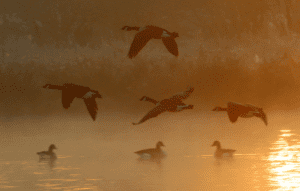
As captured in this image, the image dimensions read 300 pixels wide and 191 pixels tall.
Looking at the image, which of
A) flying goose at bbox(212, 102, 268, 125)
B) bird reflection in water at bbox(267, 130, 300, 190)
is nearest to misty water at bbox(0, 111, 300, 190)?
bird reflection in water at bbox(267, 130, 300, 190)

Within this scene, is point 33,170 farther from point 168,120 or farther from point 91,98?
point 168,120

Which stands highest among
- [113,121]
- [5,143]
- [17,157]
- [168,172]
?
[113,121]

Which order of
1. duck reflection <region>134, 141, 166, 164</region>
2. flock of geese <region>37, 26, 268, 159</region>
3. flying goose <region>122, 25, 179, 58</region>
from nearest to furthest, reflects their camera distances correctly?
flock of geese <region>37, 26, 268, 159</region>
flying goose <region>122, 25, 179, 58</region>
duck reflection <region>134, 141, 166, 164</region>

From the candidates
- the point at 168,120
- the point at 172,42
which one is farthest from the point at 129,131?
the point at 172,42

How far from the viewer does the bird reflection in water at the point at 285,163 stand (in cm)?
1781

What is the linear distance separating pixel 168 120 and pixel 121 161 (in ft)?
62.0

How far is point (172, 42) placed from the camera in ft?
44.8

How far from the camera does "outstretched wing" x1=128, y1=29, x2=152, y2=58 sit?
42.0ft

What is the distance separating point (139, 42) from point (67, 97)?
2.21 meters

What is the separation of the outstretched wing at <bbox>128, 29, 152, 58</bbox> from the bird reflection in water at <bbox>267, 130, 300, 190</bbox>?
22.4ft

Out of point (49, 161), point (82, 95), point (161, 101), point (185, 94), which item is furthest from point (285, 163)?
point (82, 95)

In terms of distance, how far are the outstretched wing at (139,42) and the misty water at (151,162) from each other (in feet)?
19.0

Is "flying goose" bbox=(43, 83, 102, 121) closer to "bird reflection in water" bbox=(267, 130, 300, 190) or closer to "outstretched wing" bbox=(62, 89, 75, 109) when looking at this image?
"outstretched wing" bbox=(62, 89, 75, 109)

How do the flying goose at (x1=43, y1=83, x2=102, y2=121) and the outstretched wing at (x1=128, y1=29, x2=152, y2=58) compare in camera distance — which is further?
the flying goose at (x1=43, y1=83, x2=102, y2=121)
